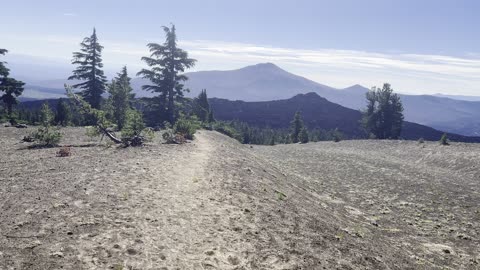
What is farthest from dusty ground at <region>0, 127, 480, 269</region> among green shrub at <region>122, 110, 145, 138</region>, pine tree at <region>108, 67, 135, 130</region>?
pine tree at <region>108, 67, 135, 130</region>

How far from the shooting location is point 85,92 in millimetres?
65062

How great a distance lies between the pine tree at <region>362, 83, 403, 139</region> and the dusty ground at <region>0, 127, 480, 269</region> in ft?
212

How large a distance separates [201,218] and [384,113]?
280 ft

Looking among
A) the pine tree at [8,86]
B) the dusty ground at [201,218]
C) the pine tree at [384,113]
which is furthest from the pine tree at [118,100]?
the pine tree at [384,113]

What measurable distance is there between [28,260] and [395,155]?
47139 mm

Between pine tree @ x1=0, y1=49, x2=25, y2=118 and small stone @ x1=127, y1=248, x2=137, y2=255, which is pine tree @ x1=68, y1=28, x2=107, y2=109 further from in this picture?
small stone @ x1=127, y1=248, x2=137, y2=255

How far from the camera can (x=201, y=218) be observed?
39.8 ft

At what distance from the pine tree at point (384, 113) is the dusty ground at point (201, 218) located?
64.6m

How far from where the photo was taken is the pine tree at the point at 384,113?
8806 centimetres

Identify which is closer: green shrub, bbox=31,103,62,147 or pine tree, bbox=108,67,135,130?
green shrub, bbox=31,103,62,147

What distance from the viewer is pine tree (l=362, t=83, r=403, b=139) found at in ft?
289

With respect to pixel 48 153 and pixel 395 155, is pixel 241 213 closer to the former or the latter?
pixel 48 153

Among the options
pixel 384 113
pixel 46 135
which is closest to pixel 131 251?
pixel 46 135

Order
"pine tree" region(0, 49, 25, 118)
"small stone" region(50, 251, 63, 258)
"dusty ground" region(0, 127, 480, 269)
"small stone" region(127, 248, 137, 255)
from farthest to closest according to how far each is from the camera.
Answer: "pine tree" region(0, 49, 25, 118), "dusty ground" region(0, 127, 480, 269), "small stone" region(127, 248, 137, 255), "small stone" region(50, 251, 63, 258)
